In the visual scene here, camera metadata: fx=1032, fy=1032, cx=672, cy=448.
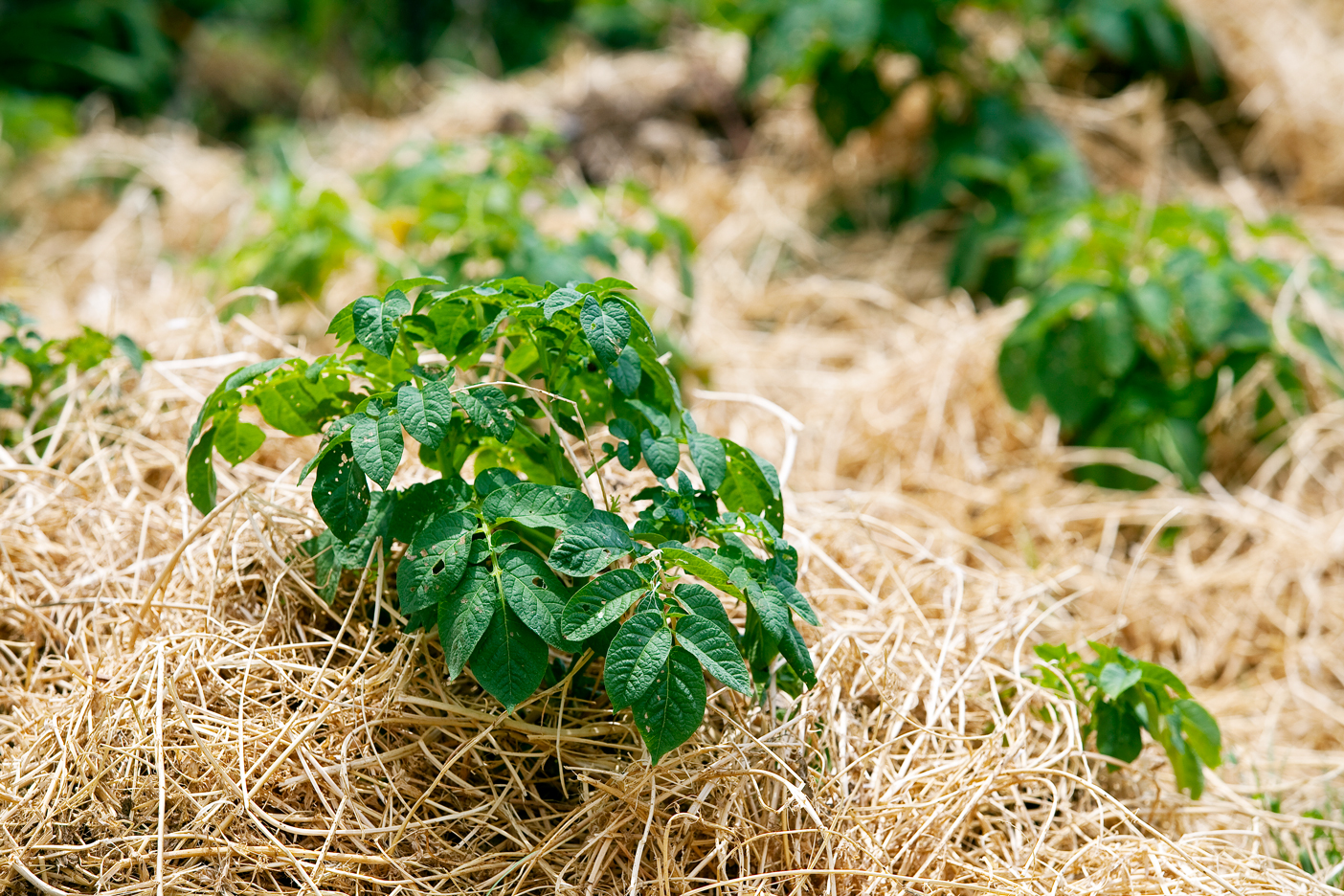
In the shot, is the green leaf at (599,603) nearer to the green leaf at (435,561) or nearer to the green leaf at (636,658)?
the green leaf at (636,658)

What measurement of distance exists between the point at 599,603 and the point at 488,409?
27 cm

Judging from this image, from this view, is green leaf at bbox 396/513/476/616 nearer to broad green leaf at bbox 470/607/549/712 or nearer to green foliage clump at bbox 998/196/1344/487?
broad green leaf at bbox 470/607/549/712

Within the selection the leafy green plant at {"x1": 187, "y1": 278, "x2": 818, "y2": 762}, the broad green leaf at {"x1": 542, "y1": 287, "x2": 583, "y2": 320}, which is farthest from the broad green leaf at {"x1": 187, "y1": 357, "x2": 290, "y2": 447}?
the broad green leaf at {"x1": 542, "y1": 287, "x2": 583, "y2": 320}

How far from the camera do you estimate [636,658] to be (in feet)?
3.76

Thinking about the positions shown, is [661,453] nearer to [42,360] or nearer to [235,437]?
[235,437]

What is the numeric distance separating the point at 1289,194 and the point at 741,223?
192 cm

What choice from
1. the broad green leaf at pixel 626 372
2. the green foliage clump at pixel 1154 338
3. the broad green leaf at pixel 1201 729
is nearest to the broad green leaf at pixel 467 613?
the broad green leaf at pixel 626 372

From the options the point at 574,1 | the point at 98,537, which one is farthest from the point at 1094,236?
the point at 574,1

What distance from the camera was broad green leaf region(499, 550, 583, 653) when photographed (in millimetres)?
1164

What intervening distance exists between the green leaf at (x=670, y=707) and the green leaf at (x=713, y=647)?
0.02 m

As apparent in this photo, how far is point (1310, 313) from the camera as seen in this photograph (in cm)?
247

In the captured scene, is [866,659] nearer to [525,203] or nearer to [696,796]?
[696,796]

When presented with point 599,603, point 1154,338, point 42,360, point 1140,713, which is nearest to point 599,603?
point 599,603

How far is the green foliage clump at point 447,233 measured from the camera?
7.45 feet
